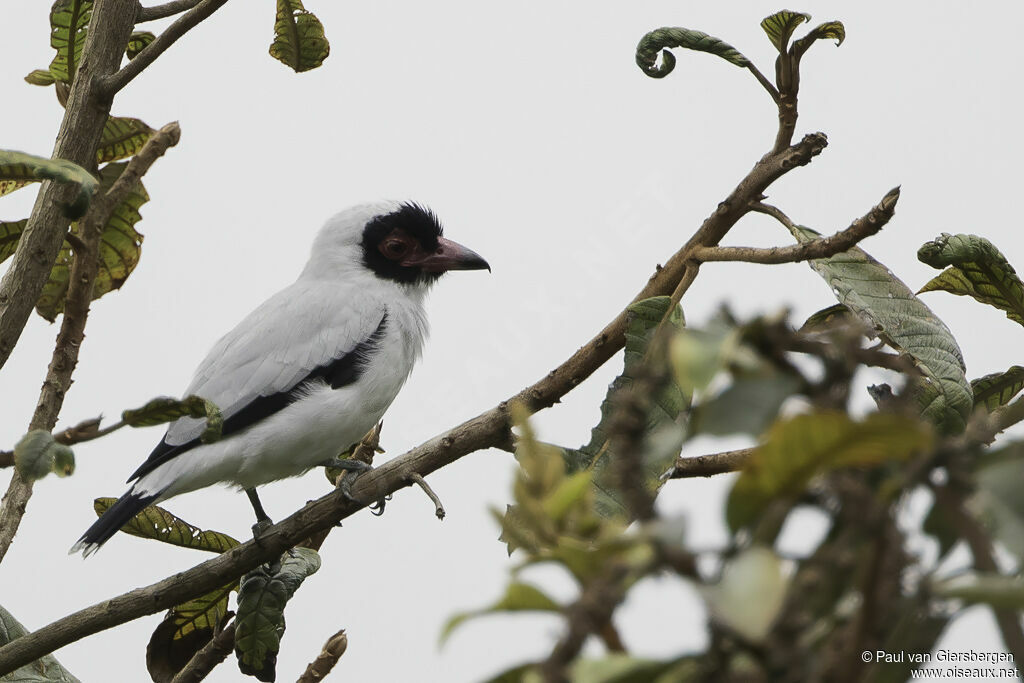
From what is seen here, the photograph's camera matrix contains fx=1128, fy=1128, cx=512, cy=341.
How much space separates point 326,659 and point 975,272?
183cm

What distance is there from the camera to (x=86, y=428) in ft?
7.08

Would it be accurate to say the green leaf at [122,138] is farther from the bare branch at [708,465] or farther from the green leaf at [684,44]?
the bare branch at [708,465]

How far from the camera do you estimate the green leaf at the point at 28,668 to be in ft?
9.07

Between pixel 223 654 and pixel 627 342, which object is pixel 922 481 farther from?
pixel 223 654

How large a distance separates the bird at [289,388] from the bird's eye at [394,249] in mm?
242

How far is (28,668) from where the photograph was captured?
2.86 meters

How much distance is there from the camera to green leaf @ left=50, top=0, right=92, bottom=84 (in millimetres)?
3199

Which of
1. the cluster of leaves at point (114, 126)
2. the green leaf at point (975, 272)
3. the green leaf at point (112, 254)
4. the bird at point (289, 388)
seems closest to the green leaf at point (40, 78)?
the cluster of leaves at point (114, 126)

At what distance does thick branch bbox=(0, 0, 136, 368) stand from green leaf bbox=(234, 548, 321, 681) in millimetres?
939

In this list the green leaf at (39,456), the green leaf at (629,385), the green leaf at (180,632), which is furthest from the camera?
the green leaf at (180,632)

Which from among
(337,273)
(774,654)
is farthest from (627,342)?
(337,273)

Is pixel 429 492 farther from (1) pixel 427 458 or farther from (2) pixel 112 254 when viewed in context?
(2) pixel 112 254

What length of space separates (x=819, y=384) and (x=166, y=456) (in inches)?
134

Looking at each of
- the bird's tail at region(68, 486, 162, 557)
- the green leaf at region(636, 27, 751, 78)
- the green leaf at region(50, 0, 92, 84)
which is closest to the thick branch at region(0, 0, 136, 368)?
the green leaf at region(50, 0, 92, 84)
